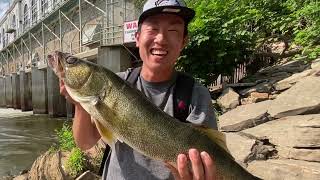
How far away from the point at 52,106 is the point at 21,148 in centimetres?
1403

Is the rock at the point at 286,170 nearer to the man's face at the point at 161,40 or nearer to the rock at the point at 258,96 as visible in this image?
the man's face at the point at 161,40

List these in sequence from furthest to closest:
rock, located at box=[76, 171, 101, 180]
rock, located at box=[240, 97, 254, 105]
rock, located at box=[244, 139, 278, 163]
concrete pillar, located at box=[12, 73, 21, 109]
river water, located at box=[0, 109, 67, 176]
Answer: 1. concrete pillar, located at box=[12, 73, 21, 109]
2. river water, located at box=[0, 109, 67, 176]
3. rock, located at box=[240, 97, 254, 105]
4. rock, located at box=[76, 171, 101, 180]
5. rock, located at box=[244, 139, 278, 163]

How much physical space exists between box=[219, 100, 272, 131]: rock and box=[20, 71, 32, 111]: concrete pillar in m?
33.6

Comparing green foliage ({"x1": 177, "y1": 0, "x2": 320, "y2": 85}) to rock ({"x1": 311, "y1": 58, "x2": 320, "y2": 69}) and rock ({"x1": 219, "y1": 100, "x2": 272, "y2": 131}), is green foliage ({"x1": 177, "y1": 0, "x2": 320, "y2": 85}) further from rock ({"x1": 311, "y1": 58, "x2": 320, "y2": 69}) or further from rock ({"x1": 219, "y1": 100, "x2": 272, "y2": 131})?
rock ({"x1": 219, "y1": 100, "x2": 272, "y2": 131})

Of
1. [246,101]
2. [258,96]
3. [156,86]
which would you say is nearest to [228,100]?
[246,101]

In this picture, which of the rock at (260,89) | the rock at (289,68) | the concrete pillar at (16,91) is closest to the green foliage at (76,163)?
the rock at (260,89)

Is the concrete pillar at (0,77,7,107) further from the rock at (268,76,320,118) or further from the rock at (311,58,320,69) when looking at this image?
the rock at (268,76,320,118)

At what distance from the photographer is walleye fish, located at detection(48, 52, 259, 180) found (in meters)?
2.28

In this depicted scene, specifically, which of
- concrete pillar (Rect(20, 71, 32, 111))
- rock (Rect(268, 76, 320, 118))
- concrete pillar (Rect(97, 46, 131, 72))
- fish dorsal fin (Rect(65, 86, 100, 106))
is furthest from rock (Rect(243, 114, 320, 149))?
concrete pillar (Rect(20, 71, 32, 111))

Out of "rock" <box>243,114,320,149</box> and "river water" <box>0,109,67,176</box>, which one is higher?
"rock" <box>243,114,320,149</box>

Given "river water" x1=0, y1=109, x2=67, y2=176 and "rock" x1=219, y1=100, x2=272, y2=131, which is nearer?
"rock" x1=219, y1=100, x2=272, y2=131

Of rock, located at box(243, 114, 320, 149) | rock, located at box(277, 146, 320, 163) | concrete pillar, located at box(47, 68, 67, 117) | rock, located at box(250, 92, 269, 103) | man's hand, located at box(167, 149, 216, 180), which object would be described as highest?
man's hand, located at box(167, 149, 216, 180)

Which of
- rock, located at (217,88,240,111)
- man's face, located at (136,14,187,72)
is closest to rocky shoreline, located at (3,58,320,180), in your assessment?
rock, located at (217,88,240,111)

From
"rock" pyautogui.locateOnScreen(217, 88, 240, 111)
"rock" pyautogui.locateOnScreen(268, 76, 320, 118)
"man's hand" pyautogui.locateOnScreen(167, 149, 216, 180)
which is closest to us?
"man's hand" pyautogui.locateOnScreen(167, 149, 216, 180)
